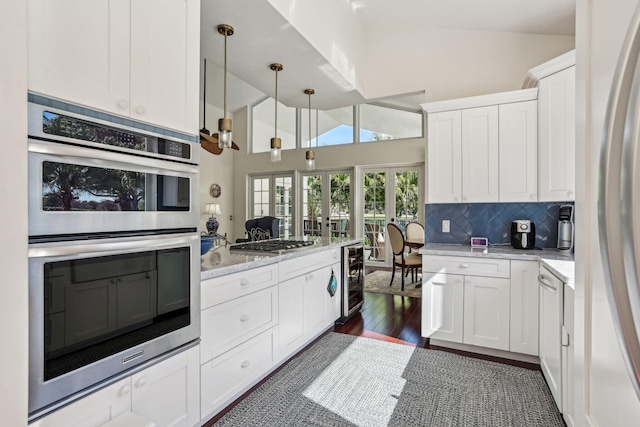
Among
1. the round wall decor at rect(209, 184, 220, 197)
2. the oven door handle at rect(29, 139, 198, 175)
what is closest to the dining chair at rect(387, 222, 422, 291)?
the oven door handle at rect(29, 139, 198, 175)

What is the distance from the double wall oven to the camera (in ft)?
3.59

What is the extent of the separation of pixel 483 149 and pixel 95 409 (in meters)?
3.22

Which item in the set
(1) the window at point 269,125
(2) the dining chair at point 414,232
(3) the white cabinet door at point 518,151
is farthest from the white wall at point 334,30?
(1) the window at point 269,125

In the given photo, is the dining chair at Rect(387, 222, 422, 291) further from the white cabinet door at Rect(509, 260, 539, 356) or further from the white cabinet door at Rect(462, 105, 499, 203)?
the white cabinet door at Rect(509, 260, 539, 356)

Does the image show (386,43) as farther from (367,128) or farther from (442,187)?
(367,128)

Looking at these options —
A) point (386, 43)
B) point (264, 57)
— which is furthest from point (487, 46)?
point (264, 57)

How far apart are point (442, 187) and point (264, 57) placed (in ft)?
6.49

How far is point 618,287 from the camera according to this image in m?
0.45

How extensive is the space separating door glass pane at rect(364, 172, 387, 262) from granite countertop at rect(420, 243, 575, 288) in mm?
3304

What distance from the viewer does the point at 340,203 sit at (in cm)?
695

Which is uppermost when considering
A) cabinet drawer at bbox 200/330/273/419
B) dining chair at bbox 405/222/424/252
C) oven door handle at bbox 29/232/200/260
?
oven door handle at bbox 29/232/200/260

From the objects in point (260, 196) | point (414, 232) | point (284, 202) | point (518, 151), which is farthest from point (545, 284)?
point (260, 196)

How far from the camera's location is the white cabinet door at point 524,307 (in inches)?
101

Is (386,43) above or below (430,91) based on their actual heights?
above
